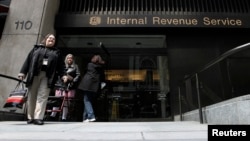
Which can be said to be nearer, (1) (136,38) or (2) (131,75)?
(2) (131,75)

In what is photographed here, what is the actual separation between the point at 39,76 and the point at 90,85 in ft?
6.34

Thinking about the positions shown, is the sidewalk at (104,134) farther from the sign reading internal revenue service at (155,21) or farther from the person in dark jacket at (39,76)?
the sign reading internal revenue service at (155,21)

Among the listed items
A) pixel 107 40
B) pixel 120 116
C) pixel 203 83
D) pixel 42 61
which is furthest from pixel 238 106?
pixel 107 40

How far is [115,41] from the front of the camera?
10.1 m

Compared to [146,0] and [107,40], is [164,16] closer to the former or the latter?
[146,0]

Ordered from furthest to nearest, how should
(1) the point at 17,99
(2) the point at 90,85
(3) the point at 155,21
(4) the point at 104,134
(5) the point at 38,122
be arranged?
(3) the point at 155,21 < (2) the point at 90,85 < (1) the point at 17,99 < (5) the point at 38,122 < (4) the point at 104,134

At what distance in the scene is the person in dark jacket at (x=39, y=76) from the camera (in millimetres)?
5344

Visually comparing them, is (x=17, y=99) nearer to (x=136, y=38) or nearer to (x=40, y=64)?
(x=40, y=64)

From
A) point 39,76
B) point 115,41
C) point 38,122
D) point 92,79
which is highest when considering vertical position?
point 115,41

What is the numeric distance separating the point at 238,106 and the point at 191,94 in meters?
2.83

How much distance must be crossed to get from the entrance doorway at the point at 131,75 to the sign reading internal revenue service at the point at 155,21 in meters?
0.71

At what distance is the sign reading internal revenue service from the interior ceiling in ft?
2.23

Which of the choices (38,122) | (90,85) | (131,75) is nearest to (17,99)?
(38,122)

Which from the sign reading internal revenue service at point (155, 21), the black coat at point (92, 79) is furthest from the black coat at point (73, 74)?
the sign reading internal revenue service at point (155, 21)
